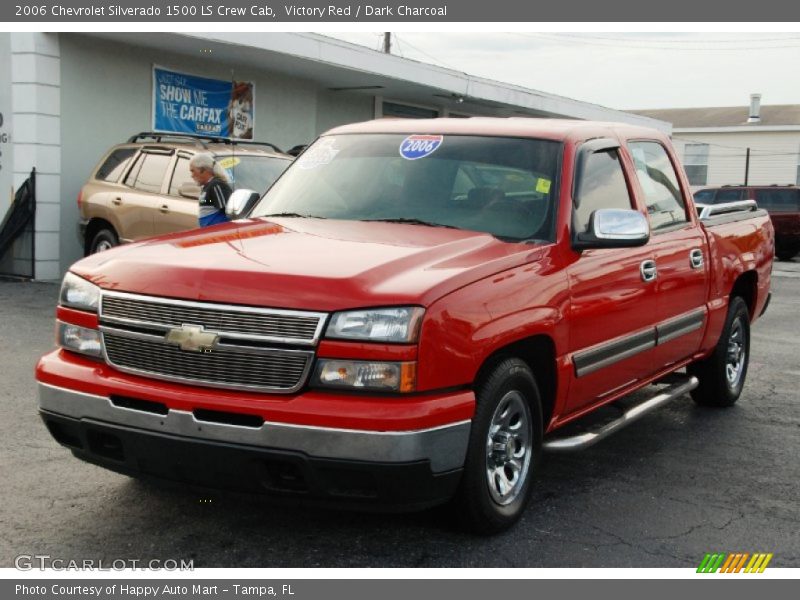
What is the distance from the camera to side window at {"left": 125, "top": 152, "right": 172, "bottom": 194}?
11992 millimetres

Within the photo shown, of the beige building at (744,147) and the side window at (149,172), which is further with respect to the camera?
the beige building at (744,147)

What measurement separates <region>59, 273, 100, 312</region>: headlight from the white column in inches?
386

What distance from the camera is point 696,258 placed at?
6238 millimetres

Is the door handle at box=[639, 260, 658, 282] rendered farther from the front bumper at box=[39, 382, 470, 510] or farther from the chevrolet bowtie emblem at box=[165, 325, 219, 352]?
the chevrolet bowtie emblem at box=[165, 325, 219, 352]

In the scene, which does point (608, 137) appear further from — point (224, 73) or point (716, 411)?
point (224, 73)

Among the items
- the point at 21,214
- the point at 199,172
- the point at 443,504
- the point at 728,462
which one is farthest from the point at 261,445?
the point at 21,214

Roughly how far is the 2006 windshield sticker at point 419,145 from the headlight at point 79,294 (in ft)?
6.11

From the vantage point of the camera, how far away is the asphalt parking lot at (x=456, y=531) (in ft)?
13.6

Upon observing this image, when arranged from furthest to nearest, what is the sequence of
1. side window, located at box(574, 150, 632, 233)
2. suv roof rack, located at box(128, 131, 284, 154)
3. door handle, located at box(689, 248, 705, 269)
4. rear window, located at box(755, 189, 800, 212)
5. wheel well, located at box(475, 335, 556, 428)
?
rear window, located at box(755, 189, 800, 212), suv roof rack, located at box(128, 131, 284, 154), door handle, located at box(689, 248, 705, 269), side window, located at box(574, 150, 632, 233), wheel well, located at box(475, 335, 556, 428)

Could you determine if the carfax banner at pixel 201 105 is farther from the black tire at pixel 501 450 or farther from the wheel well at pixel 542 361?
the black tire at pixel 501 450

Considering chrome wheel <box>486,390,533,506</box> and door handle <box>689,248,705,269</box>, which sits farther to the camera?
door handle <box>689,248,705,269</box>

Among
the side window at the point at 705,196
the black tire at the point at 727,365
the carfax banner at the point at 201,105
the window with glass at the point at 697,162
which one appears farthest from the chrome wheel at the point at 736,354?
the window with glass at the point at 697,162

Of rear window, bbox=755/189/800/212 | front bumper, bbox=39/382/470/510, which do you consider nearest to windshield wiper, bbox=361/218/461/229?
front bumper, bbox=39/382/470/510

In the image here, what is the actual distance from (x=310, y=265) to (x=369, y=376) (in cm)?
55
